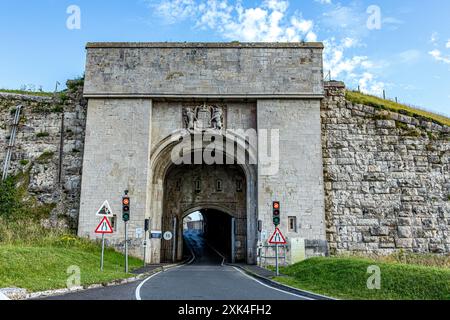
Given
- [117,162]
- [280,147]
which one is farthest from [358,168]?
[117,162]

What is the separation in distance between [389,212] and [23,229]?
1656 cm

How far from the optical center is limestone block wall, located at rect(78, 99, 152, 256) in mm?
19812

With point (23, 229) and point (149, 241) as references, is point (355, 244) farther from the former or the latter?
point (23, 229)

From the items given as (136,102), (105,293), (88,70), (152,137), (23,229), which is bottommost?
(105,293)

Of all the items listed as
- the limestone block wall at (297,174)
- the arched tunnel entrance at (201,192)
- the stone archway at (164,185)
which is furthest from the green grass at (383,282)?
the arched tunnel entrance at (201,192)

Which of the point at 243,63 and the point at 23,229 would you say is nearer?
the point at 23,229

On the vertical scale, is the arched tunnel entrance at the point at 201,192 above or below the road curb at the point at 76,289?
above

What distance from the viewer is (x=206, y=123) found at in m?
21.3

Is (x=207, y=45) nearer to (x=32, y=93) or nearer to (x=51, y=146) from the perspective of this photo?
(x=51, y=146)

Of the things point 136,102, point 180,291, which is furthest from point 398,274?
point 136,102

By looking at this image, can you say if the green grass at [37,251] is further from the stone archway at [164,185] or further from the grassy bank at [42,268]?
the stone archway at [164,185]

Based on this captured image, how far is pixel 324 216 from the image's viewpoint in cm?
1989

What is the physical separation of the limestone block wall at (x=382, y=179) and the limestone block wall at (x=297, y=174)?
2.13ft

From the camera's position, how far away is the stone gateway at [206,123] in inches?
790
